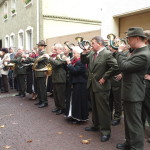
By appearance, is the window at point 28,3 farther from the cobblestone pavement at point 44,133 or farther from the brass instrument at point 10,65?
the cobblestone pavement at point 44,133

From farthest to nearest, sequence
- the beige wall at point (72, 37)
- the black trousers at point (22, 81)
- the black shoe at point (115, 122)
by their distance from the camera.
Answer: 1. the beige wall at point (72, 37)
2. the black trousers at point (22, 81)
3. the black shoe at point (115, 122)

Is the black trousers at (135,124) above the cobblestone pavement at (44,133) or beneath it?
above

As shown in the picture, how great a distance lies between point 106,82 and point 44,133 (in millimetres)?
1776

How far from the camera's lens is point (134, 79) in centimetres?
381

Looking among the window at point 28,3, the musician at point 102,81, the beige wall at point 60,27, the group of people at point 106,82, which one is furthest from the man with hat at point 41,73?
the window at point 28,3

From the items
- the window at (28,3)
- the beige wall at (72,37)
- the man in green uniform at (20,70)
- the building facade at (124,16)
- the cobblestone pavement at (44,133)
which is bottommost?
the cobblestone pavement at (44,133)

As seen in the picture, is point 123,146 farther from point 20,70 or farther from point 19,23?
point 19,23

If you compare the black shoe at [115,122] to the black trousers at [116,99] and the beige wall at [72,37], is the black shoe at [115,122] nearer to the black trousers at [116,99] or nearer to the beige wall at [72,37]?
the black trousers at [116,99]

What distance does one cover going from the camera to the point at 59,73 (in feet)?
21.8

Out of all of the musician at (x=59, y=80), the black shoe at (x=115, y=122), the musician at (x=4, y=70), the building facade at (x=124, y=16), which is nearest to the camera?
the black shoe at (x=115, y=122)

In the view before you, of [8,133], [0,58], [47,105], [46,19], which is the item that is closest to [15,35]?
[46,19]

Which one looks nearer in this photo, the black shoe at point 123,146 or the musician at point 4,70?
the black shoe at point 123,146

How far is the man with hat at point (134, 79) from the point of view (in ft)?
12.2

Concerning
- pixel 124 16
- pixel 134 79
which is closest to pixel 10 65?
pixel 124 16
